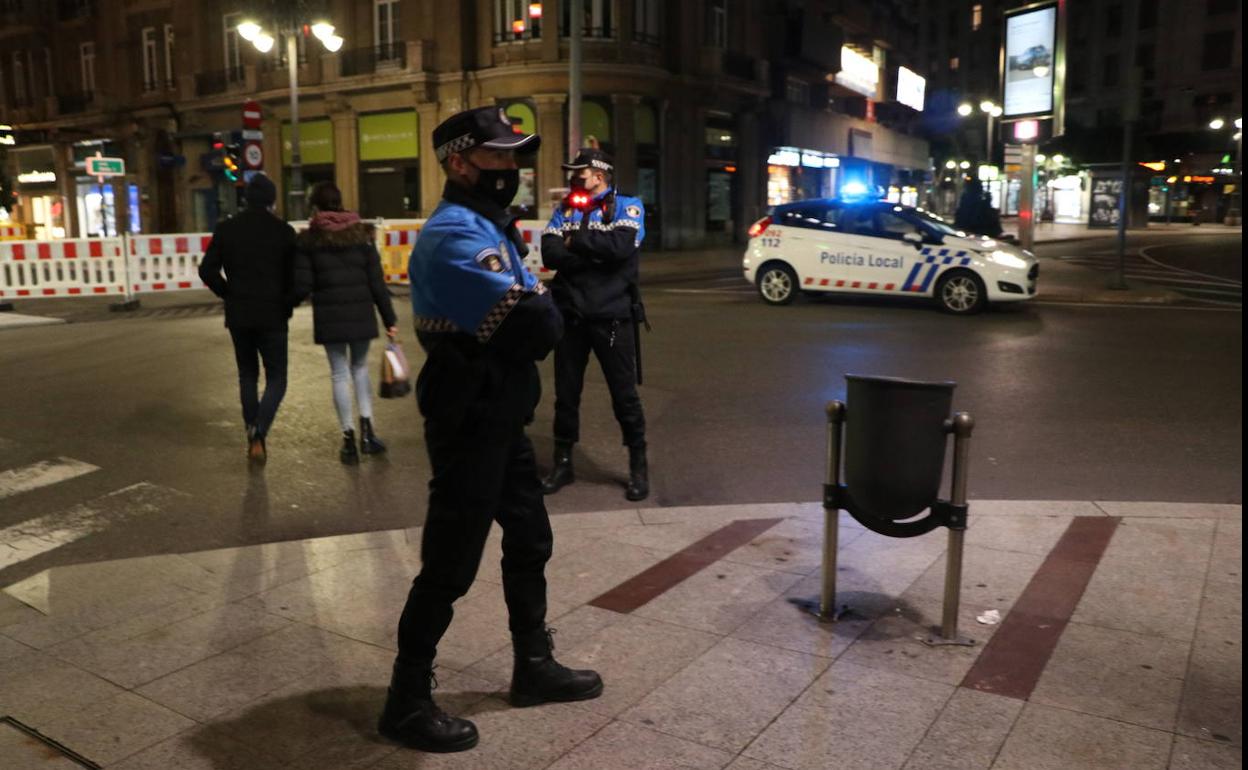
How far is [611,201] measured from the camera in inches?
230

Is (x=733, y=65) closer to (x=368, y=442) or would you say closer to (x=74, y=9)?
(x=74, y=9)

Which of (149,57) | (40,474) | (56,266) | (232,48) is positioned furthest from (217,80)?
(40,474)

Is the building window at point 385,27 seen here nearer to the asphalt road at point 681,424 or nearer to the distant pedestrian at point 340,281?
the asphalt road at point 681,424

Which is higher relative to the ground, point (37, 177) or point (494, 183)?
point (37, 177)

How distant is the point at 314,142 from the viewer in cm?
3591

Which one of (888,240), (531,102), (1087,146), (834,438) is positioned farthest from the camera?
(1087,146)

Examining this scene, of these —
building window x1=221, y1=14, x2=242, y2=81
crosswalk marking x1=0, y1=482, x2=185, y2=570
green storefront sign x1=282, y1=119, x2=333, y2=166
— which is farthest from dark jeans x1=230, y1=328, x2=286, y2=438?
building window x1=221, y1=14, x2=242, y2=81

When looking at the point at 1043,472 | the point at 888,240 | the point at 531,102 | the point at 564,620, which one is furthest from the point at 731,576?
the point at 531,102

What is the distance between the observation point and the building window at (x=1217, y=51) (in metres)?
65.5

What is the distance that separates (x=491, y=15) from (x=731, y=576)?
98.4 feet

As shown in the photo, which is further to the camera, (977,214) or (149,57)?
(149,57)

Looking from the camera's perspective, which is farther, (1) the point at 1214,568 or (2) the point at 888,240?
(2) the point at 888,240

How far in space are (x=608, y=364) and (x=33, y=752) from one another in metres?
3.58

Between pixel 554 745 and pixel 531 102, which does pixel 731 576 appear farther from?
pixel 531 102
